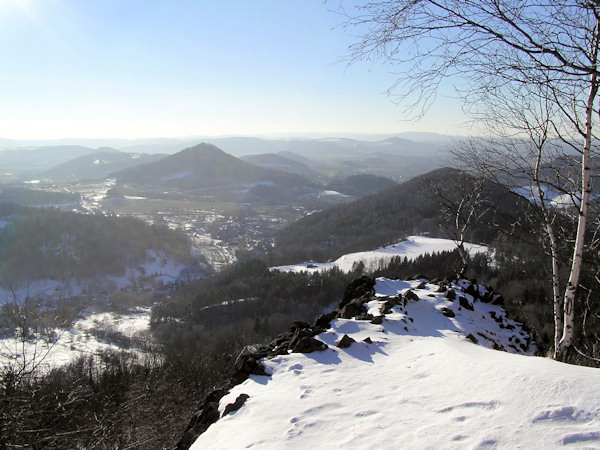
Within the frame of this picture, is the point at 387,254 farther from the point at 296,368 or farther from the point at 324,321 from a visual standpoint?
the point at 296,368

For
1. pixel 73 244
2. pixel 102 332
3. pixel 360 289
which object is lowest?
pixel 102 332

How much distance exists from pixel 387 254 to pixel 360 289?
70723 mm

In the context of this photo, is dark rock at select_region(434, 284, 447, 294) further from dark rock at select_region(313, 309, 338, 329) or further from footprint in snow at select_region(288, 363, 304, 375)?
footprint in snow at select_region(288, 363, 304, 375)

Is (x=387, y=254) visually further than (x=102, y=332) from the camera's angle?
Yes

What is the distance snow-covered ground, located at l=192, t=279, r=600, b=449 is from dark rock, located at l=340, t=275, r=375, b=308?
484 cm

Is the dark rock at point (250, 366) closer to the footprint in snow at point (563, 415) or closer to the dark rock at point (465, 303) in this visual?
the footprint in snow at point (563, 415)

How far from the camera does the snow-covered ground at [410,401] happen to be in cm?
391

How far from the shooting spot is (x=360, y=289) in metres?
13.9

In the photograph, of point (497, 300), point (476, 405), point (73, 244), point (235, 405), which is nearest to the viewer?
point (476, 405)

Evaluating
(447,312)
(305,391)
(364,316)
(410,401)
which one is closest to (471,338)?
(447,312)

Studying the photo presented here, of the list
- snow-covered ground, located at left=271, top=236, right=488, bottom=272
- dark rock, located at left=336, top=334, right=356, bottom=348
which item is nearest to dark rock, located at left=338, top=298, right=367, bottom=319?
dark rock, located at left=336, top=334, right=356, bottom=348

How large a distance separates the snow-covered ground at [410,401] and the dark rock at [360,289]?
15.9 ft

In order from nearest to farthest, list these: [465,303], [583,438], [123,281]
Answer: [583,438], [465,303], [123,281]

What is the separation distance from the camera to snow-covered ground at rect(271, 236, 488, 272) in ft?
253
